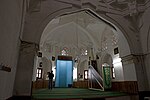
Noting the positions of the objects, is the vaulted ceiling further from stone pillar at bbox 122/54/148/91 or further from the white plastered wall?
the white plastered wall

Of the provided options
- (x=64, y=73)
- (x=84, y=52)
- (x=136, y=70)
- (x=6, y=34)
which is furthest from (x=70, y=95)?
(x=84, y=52)

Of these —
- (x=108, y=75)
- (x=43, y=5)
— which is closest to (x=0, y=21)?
(x=43, y=5)

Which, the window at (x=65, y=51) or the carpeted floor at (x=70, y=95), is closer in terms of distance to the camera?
the carpeted floor at (x=70, y=95)

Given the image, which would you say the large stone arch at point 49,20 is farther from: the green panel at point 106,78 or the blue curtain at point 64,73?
the blue curtain at point 64,73

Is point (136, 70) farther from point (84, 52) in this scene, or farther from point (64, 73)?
point (64, 73)

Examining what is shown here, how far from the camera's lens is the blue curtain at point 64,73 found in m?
15.6

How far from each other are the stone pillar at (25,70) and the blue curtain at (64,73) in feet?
36.6

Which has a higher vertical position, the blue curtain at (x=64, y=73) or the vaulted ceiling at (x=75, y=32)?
the vaulted ceiling at (x=75, y=32)

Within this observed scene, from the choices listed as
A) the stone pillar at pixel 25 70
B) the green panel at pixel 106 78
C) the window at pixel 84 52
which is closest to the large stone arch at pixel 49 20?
the stone pillar at pixel 25 70

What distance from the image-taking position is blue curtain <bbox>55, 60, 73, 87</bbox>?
15562mm

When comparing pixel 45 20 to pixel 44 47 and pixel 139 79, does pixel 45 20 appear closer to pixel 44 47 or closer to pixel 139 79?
pixel 139 79

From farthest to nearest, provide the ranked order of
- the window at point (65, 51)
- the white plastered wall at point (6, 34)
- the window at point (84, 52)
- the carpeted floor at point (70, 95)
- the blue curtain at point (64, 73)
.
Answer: the window at point (65, 51) < the window at point (84, 52) < the blue curtain at point (64, 73) < the carpeted floor at point (70, 95) < the white plastered wall at point (6, 34)

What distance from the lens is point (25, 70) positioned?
14.2 feet

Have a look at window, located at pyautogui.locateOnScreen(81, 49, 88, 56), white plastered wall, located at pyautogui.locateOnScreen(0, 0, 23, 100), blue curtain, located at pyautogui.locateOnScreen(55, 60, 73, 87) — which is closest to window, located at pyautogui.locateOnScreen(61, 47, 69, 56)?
blue curtain, located at pyautogui.locateOnScreen(55, 60, 73, 87)
